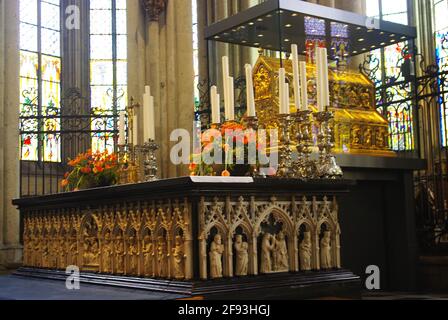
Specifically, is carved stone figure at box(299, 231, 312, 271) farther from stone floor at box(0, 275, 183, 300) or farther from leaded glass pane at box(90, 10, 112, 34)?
leaded glass pane at box(90, 10, 112, 34)

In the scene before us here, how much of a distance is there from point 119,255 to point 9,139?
28.2 feet

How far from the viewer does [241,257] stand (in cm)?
538

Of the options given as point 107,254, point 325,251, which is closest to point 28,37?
point 107,254

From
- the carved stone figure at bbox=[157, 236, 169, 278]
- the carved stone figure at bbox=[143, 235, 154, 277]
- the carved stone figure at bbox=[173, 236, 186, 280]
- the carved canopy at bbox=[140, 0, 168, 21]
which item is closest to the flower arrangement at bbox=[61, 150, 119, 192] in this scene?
the carved stone figure at bbox=[143, 235, 154, 277]

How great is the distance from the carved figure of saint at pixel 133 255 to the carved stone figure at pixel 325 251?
1478 mm

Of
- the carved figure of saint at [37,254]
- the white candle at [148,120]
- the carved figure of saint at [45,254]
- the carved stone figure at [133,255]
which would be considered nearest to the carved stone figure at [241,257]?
the carved stone figure at [133,255]

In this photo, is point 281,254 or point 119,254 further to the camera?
point 119,254

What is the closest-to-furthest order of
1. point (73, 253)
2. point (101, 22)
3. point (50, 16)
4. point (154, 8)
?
point (73, 253), point (154, 8), point (50, 16), point (101, 22)

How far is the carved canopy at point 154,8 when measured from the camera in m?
14.6

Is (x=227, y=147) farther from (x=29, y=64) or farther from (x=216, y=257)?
(x=29, y=64)

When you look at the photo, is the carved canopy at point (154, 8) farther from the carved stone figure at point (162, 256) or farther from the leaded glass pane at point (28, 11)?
the carved stone figure at point (162, 256)

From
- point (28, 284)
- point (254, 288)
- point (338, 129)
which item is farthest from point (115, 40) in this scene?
point (254, 288)

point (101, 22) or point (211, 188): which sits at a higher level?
point (101, 22)

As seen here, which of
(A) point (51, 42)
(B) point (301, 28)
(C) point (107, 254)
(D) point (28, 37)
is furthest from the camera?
(A) point (51, 42)
